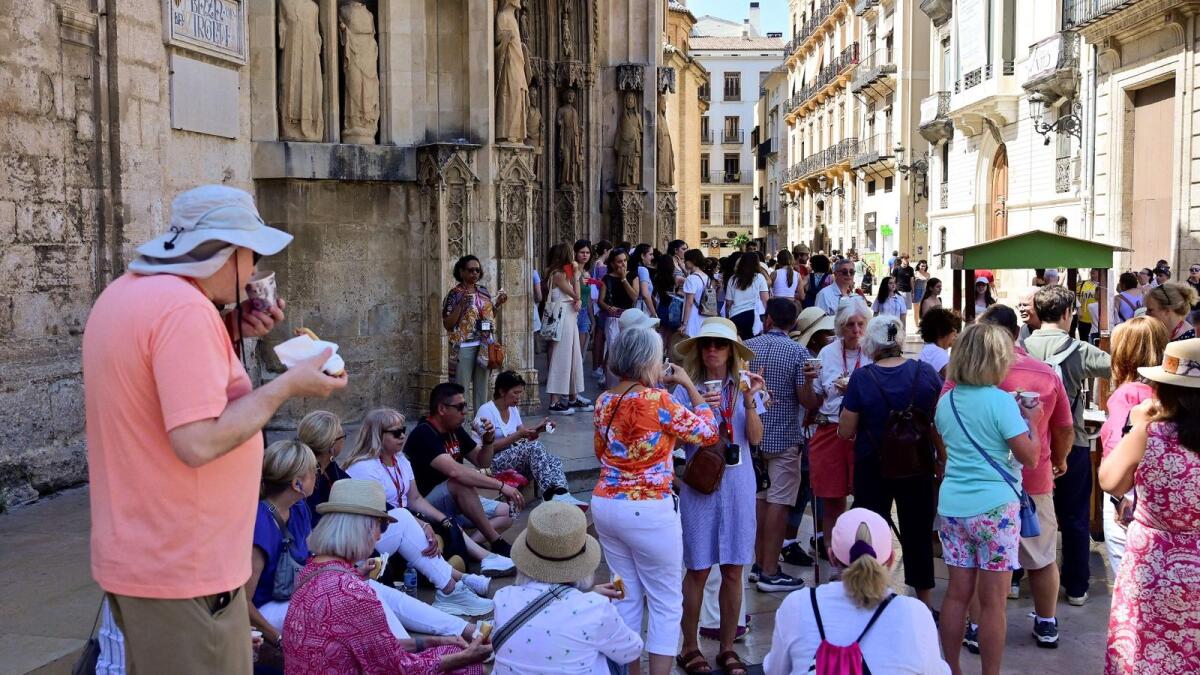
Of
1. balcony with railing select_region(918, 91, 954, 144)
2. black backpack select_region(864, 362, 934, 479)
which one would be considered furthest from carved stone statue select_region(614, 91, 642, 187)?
balcony with railing select_region(918, 91, 954, 144)

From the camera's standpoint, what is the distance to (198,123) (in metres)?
8.66

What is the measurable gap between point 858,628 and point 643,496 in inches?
62.9

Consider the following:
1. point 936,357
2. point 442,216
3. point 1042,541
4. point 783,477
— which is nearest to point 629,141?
point 442,216

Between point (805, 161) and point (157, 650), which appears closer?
point (157, 650)

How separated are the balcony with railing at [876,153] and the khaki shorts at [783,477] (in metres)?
39.0

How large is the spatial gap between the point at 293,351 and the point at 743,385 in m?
3.03

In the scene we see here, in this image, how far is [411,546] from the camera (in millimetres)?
5902

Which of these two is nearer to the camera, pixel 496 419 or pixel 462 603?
pixel 462 603

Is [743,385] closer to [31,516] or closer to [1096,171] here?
[31,516]

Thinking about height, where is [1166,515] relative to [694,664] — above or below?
above

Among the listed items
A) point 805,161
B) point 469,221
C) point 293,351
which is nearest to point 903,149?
point 805,161

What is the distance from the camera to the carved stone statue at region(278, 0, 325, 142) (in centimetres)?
959

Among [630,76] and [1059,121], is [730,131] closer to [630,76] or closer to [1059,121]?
[1059,121]

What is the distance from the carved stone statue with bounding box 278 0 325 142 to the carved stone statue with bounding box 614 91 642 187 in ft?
23.0
